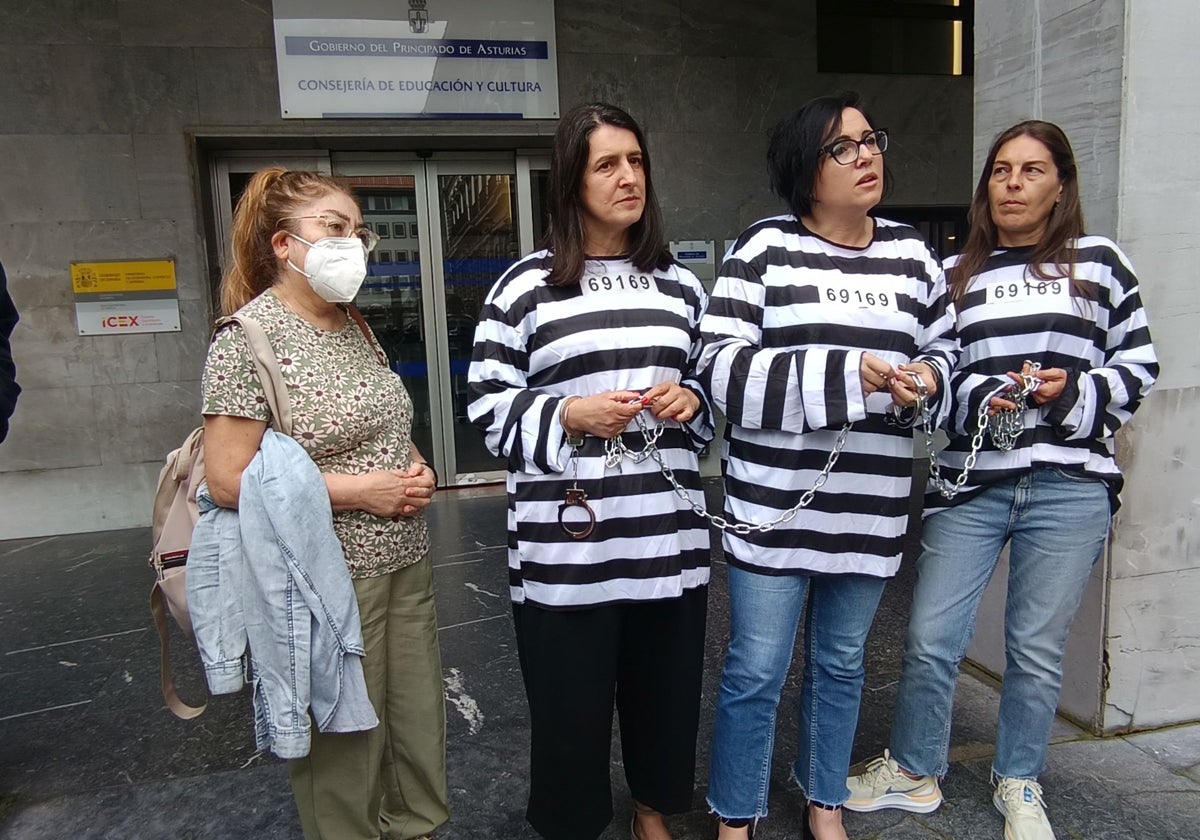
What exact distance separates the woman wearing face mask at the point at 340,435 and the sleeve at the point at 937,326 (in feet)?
4.42

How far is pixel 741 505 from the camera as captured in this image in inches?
86.1

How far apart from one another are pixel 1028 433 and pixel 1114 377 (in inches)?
10.3

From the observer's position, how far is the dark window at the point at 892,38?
6.89 meters

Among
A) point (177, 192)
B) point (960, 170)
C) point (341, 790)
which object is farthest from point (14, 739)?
Result: point (960, 170)

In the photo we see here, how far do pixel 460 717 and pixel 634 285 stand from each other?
1993mm

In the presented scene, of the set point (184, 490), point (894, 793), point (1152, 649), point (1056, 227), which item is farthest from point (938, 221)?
point (184, 490)

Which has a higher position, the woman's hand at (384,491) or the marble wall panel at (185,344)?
the marble wall panel at (185,344)

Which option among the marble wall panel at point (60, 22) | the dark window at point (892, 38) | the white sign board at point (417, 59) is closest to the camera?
the marble wall panel at point (60, 22)

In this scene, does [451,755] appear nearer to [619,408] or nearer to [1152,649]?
[619,408]

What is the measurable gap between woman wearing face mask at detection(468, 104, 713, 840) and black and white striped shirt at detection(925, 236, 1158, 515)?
2.70 feet

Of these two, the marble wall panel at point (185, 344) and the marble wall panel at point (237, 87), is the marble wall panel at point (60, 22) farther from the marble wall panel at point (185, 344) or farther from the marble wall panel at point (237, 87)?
the marble wall panel at point (185, 344)

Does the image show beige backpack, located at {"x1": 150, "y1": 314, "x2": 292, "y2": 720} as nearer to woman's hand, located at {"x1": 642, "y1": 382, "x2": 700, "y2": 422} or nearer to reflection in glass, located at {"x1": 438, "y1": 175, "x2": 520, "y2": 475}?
woman's hand, located at {"x1": 642, "y1": 382, "x2": 700, "y2": 422}

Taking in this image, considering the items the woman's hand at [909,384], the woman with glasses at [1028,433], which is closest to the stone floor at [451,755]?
the woman with glasses at [1028,433]

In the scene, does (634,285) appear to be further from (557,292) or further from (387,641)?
(387,641)
